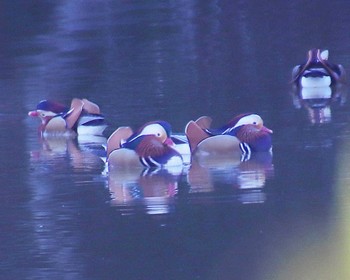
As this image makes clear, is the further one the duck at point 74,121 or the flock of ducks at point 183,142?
the duck at point 74,121

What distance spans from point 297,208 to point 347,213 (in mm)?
357

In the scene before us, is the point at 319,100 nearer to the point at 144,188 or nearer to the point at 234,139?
the point at 234,139

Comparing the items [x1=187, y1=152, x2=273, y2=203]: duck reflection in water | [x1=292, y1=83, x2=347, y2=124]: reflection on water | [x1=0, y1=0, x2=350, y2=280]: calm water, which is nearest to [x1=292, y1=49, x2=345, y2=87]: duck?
[x1=292, y1=83, x2=347, y2=124]: reflection on water

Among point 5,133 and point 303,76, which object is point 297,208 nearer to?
point 5,133

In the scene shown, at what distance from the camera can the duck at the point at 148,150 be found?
8.99 m

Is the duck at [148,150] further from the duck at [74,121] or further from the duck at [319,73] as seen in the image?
the duck at [319,73]

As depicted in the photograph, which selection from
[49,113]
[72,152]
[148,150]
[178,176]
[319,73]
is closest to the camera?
[178,176]

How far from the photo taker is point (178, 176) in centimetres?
885

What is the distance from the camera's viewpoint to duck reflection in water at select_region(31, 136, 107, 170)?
9609 mm

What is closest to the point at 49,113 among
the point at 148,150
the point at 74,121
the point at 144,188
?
the point at 74,121

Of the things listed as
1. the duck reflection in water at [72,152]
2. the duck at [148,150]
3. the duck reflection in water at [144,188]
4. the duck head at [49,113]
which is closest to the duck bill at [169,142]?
the duck at [148,150]

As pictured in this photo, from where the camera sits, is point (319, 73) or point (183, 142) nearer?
point (183, 142)

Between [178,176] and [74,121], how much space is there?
2128 millimetres

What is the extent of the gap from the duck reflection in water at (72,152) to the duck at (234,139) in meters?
0.77
